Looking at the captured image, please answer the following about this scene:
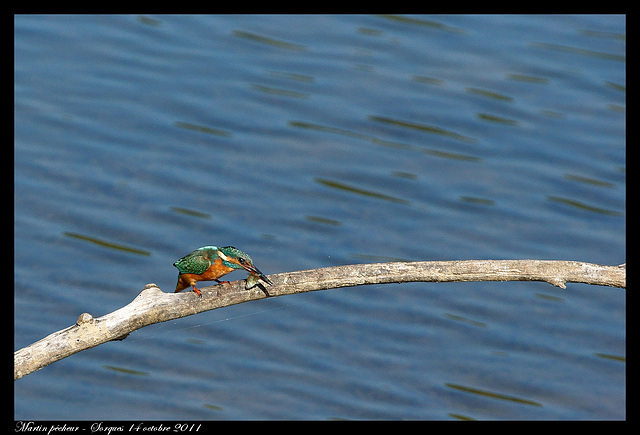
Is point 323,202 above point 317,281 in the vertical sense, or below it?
below

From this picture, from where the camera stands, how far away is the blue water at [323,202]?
333 inches

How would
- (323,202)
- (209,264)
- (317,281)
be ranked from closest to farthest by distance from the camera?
(317,281)
(209,264)
(323,202)

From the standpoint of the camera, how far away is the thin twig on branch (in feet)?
16.9

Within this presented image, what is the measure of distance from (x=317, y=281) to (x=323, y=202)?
5.49 meters

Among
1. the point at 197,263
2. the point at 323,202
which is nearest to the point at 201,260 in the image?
the point at 197,263

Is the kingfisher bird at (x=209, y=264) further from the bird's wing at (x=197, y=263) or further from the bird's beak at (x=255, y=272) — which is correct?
the bird's beak at (x=255, y=272)

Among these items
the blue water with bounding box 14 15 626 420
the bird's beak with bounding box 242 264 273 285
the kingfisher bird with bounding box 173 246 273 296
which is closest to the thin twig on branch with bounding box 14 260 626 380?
the bird's beak with bounding box 242 264 273 285

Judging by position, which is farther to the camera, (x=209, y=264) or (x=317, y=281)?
(x=209, y=264)

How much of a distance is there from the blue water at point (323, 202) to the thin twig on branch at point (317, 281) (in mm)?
3013

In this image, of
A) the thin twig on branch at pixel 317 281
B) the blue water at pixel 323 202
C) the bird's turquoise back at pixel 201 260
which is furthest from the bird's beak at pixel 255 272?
the blue water at pixel 323 202

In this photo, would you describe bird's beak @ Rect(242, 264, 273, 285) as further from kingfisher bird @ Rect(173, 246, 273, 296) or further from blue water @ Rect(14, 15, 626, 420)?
blue water @ Rect(14, 15, 626, 420)

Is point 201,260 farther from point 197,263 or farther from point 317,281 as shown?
point 317,281

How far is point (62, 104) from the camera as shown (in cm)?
1211

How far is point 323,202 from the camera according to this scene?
10.6 m
